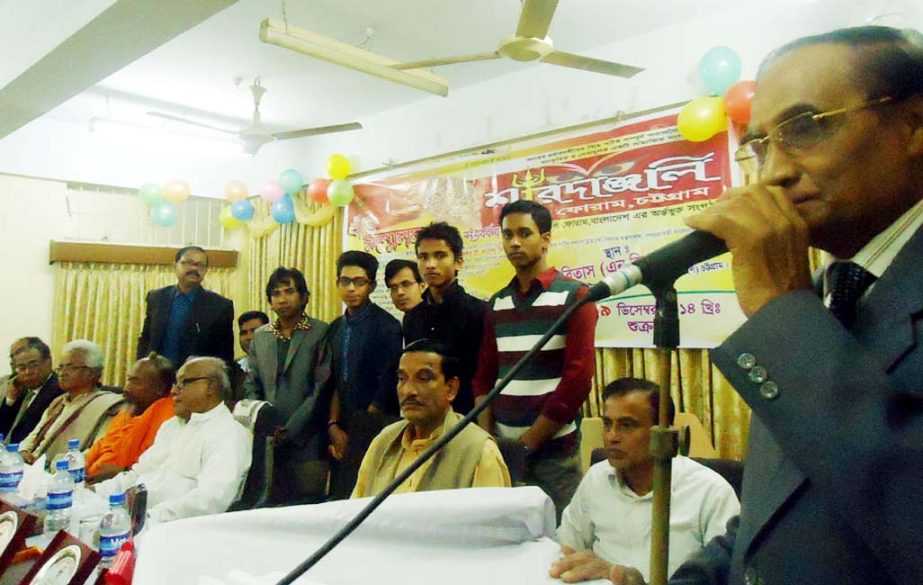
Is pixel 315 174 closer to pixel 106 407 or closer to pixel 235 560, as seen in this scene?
pixel 106 407

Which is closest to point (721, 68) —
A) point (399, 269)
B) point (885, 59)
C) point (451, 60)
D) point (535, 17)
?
point (535, 17)

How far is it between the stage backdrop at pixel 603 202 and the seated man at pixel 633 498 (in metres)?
1.10

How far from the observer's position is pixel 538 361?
235 cm

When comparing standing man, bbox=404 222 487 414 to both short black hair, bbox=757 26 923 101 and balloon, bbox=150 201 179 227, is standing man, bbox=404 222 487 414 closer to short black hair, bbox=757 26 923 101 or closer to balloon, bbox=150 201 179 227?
short black hair, bbox=757 26 923 101

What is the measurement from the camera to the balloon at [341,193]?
4.61 m

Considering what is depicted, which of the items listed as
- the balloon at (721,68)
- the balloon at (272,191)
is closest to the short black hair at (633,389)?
the balloon at (721,68)

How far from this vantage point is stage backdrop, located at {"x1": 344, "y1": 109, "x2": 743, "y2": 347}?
299 centimetres

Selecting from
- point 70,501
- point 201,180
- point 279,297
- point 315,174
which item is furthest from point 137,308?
point 70,501

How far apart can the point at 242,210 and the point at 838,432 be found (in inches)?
215

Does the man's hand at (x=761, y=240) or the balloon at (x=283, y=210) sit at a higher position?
the balloon at (x=283, y=210)

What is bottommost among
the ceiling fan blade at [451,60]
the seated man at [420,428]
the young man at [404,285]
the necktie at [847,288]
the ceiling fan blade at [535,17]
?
the seated man at [420,428]

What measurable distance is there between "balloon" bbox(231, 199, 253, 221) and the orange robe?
2.79 m

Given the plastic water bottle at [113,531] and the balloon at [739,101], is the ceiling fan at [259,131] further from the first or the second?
the plastic water bottle at [113,531]

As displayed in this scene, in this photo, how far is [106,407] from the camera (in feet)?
10.2
